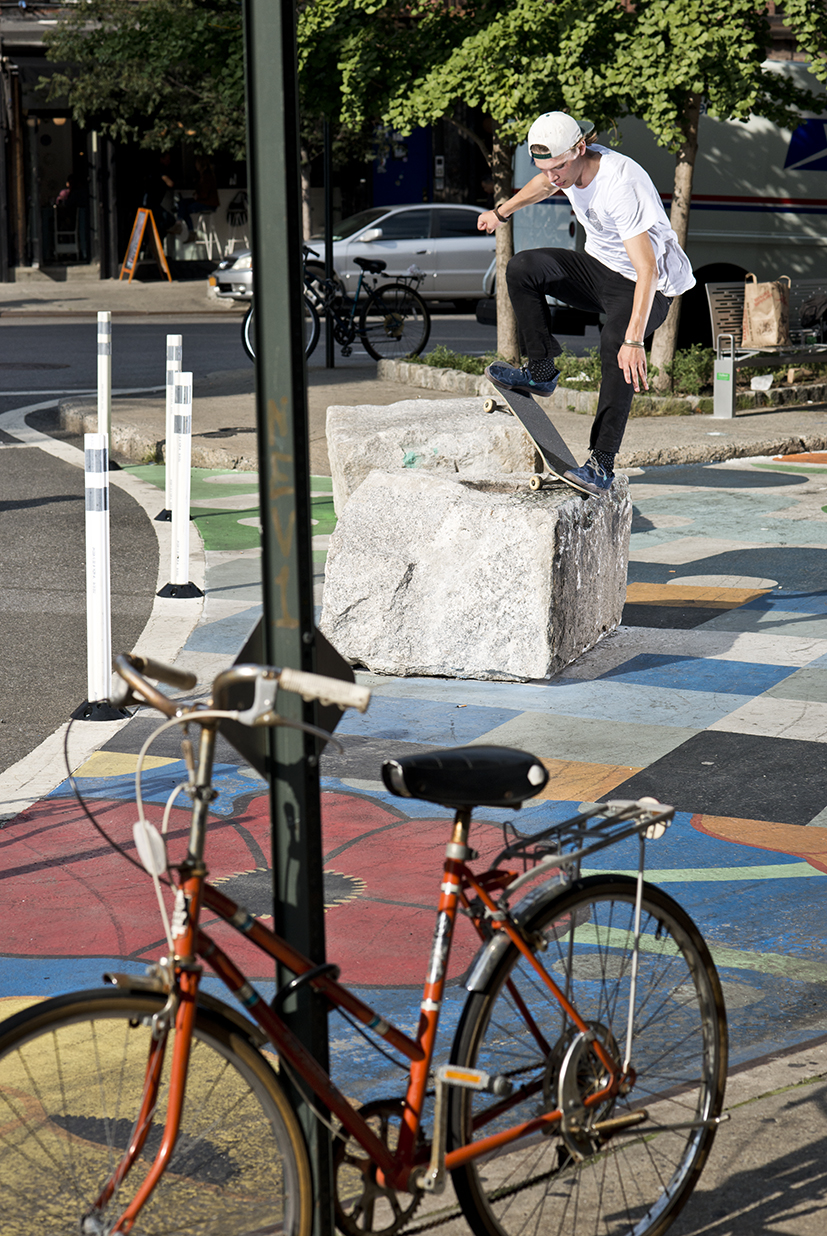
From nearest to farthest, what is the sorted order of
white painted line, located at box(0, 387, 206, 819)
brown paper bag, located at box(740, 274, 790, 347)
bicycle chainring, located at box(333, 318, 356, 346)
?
white painted line, located at box(0, 387, 206, 819)
brown paper bag, located at box(740, 274, 790, 347)
bicycle chainring, located at box(333, 318, 356, 346)

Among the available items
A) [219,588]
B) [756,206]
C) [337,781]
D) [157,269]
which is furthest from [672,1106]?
[157,269]

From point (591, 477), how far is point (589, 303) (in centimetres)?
78

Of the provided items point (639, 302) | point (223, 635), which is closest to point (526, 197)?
point (639, 302)

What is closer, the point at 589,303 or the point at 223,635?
the point at 589,303

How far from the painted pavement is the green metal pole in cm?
99

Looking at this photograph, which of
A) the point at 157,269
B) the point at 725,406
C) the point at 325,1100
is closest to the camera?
the point at 325,1100

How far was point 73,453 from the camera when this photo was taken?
42.8ft

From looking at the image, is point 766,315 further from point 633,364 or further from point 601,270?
point 633,364

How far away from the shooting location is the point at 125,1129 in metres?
2.78

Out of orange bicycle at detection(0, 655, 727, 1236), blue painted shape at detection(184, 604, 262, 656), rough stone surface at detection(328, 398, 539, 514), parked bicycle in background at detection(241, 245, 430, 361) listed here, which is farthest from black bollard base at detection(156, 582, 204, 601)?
parked bicycle in background at detection(241, 245, 430, 361)

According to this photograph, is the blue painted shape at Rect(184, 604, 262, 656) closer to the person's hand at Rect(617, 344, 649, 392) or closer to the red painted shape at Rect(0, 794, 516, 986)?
the red painted shape at Rect(0, 794, 516, 986)

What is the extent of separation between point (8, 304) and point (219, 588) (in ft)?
69.1

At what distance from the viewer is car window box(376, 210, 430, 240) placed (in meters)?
25.1

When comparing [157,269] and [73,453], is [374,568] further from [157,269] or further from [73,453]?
[157,269]
